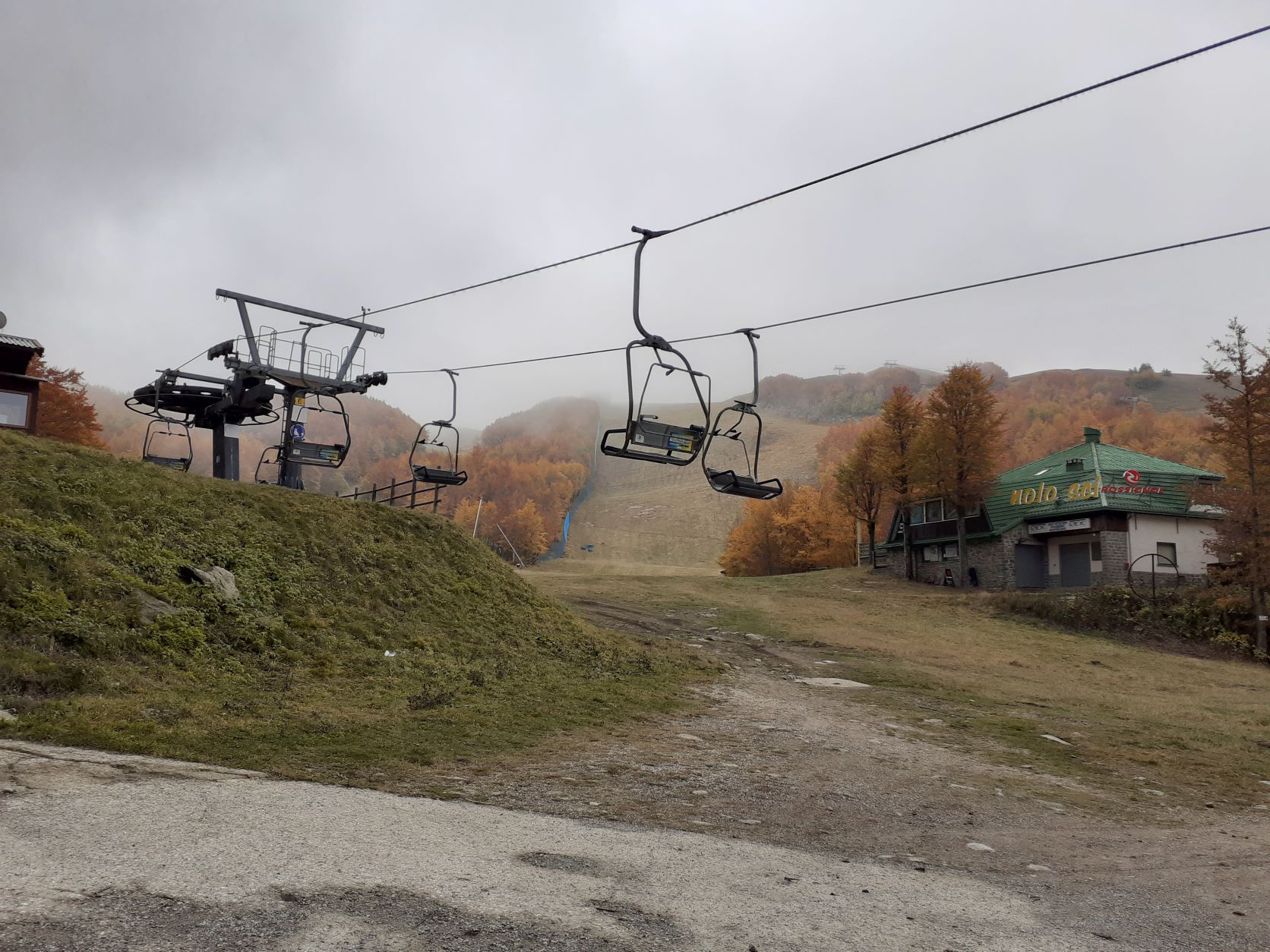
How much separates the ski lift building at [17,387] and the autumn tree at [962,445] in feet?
138

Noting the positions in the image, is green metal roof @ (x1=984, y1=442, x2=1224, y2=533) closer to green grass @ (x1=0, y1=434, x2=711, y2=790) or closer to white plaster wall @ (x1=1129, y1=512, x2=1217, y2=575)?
white plaster wall @ (x1=1129, y1=512, x2=1217, y2=575)

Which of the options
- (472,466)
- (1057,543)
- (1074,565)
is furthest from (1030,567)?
(472,466)

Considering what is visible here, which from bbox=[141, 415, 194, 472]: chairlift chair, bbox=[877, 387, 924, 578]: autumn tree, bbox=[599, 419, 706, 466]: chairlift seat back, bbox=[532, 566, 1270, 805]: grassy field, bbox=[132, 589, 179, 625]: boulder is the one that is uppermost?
bbox=[877, 387, 924, 578]: autumn tree

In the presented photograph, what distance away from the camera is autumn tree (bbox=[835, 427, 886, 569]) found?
54750mm

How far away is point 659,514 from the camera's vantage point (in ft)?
463

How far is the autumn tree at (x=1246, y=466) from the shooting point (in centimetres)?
3544

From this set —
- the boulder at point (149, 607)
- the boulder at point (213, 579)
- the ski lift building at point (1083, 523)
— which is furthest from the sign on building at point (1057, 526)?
the boulder at point (149, 607)

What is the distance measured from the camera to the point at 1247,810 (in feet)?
42.9

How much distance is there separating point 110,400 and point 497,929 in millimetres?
191783

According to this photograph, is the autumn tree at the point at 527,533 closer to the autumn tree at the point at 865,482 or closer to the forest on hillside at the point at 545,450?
the forest on hillside at the point at 545,450

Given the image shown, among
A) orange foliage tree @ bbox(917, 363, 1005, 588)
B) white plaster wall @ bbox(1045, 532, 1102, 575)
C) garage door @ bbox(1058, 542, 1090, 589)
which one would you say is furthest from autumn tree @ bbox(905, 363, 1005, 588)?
garage door @ bbox(1058, 542, 1090, 589)

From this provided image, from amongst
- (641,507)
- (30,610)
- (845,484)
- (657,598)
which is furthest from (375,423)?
(30,610)

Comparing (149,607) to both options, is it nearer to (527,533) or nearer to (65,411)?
(65,411)

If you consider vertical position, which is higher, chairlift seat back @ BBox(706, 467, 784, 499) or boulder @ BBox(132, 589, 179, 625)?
chairlift seat back @ BBox(706, 467, 784, 499)
